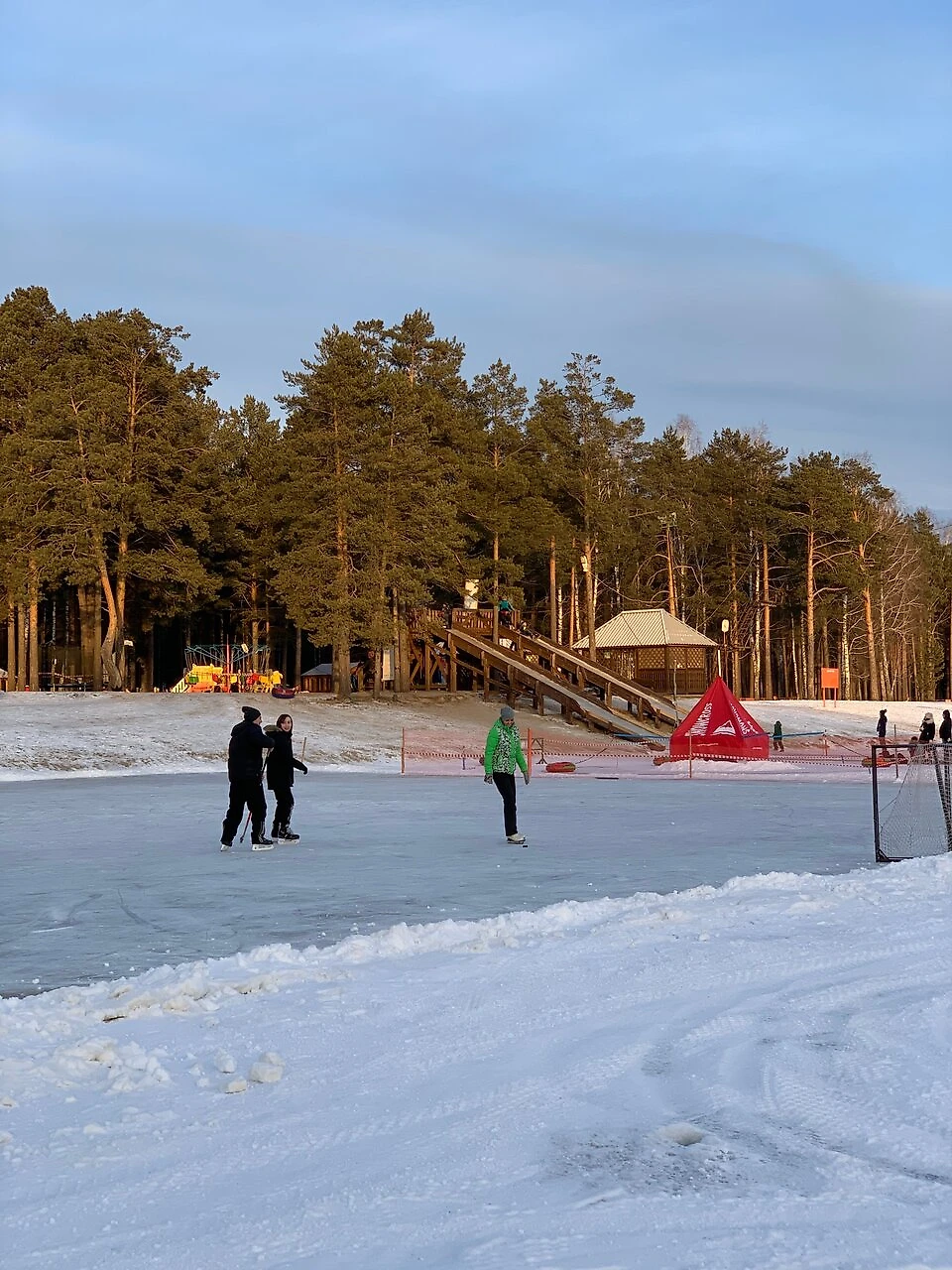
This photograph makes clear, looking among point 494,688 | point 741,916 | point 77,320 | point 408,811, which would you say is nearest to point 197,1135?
point 741,916

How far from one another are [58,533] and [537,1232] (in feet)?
151

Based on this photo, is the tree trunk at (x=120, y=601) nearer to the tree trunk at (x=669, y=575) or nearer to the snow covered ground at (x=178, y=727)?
the snow covered ground at (x=178, y=727)

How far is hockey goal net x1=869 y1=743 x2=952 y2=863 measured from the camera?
47.5 ft

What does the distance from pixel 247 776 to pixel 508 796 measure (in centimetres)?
320

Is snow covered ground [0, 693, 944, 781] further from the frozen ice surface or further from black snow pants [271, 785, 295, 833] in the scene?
black snow pants [271, 785, 295, 833]

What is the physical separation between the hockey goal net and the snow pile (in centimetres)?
562

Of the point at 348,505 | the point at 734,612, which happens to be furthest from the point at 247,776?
the point at 734,612

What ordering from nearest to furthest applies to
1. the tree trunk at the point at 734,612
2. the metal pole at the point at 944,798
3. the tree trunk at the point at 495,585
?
the metal pole at the point at 944,798
the tree trunk at the point at 495,585
the tree trunk at the point at 734,612

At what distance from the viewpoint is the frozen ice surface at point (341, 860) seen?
984 centimetres

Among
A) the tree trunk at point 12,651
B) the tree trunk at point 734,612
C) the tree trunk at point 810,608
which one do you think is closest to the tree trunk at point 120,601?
the tree trunk at point 12,651

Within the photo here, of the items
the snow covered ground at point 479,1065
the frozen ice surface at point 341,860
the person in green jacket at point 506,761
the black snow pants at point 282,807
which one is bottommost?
the frozen ice surface at point 341,860

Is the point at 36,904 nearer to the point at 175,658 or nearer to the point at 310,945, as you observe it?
the point at 310,945

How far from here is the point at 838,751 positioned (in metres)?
40.9

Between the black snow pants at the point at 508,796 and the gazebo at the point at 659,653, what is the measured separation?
43.8 meters
